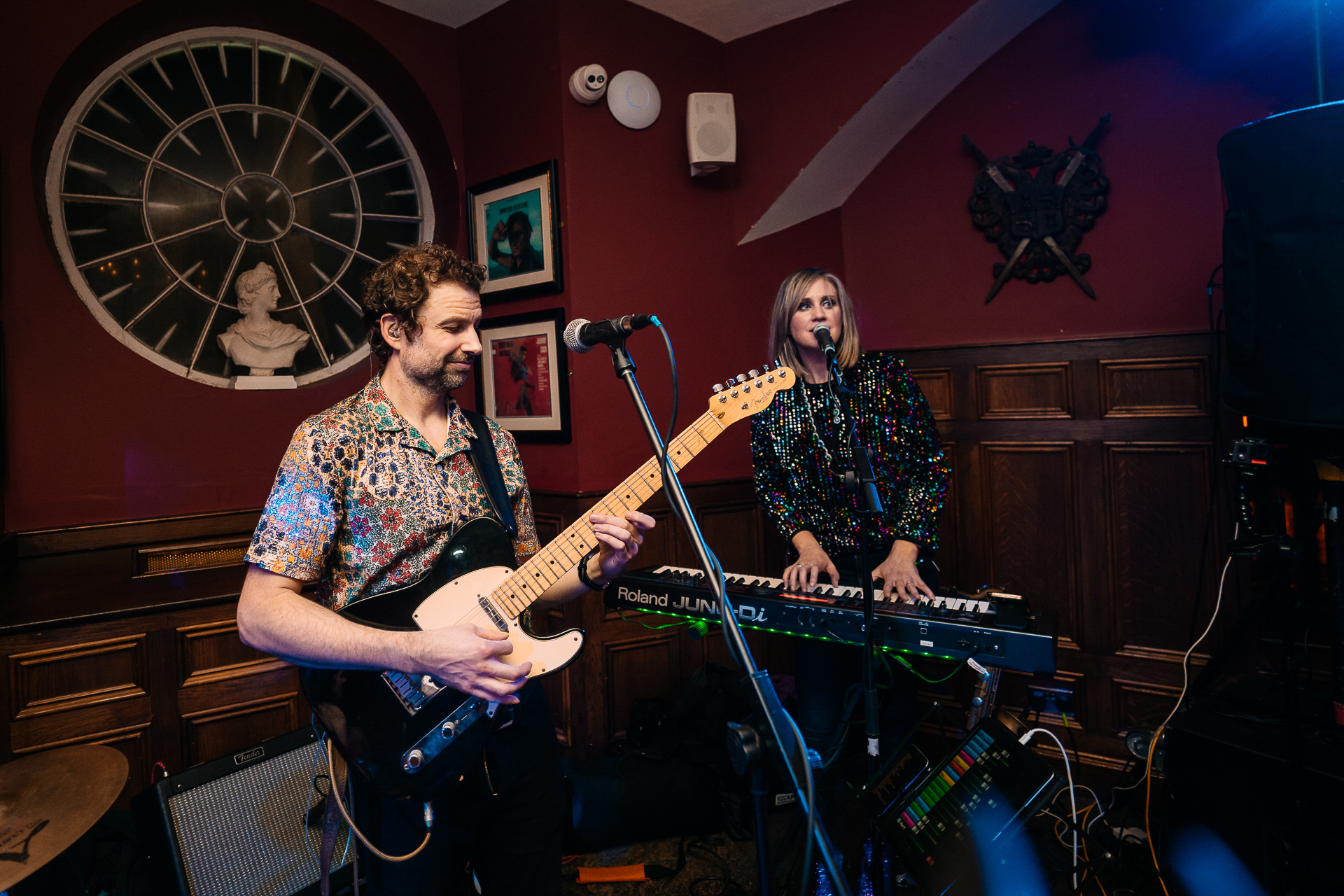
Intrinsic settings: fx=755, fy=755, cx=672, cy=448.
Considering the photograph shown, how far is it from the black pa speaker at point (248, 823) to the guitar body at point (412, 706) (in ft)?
2.35

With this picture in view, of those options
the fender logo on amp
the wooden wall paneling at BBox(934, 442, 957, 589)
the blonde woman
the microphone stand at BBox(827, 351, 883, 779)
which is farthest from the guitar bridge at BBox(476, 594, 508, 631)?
the wooden wall paneling at BBox(934, 442, 957, 589)

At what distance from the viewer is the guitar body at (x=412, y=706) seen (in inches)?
53.9

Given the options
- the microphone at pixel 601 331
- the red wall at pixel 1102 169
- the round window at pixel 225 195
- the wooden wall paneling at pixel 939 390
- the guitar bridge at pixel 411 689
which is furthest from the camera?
the wooden wall paneling at pixel 939 390

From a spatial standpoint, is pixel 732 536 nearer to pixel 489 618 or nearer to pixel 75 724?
pixel 489 618

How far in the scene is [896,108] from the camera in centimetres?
328

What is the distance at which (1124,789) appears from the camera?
2.49 m

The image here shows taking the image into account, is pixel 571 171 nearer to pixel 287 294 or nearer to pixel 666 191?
pixel 666 191

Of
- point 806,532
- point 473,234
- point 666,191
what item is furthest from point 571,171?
point 806,532

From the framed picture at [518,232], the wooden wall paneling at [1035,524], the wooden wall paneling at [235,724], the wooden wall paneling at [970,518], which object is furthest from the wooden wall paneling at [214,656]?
the wooden wall paneling at [1035,524]

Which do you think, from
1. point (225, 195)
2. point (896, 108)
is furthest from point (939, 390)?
point (225, 195)

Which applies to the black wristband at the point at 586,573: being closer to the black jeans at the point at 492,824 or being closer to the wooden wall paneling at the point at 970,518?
the black jeans at the point at 492,824

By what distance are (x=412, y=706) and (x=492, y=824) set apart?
1.01ft

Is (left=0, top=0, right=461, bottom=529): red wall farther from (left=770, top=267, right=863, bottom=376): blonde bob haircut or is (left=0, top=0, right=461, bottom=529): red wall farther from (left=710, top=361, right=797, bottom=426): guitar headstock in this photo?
(left=710, top=361, right=797, bottom=426): guitar headstock

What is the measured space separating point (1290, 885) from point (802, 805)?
A: 5.26 feet
